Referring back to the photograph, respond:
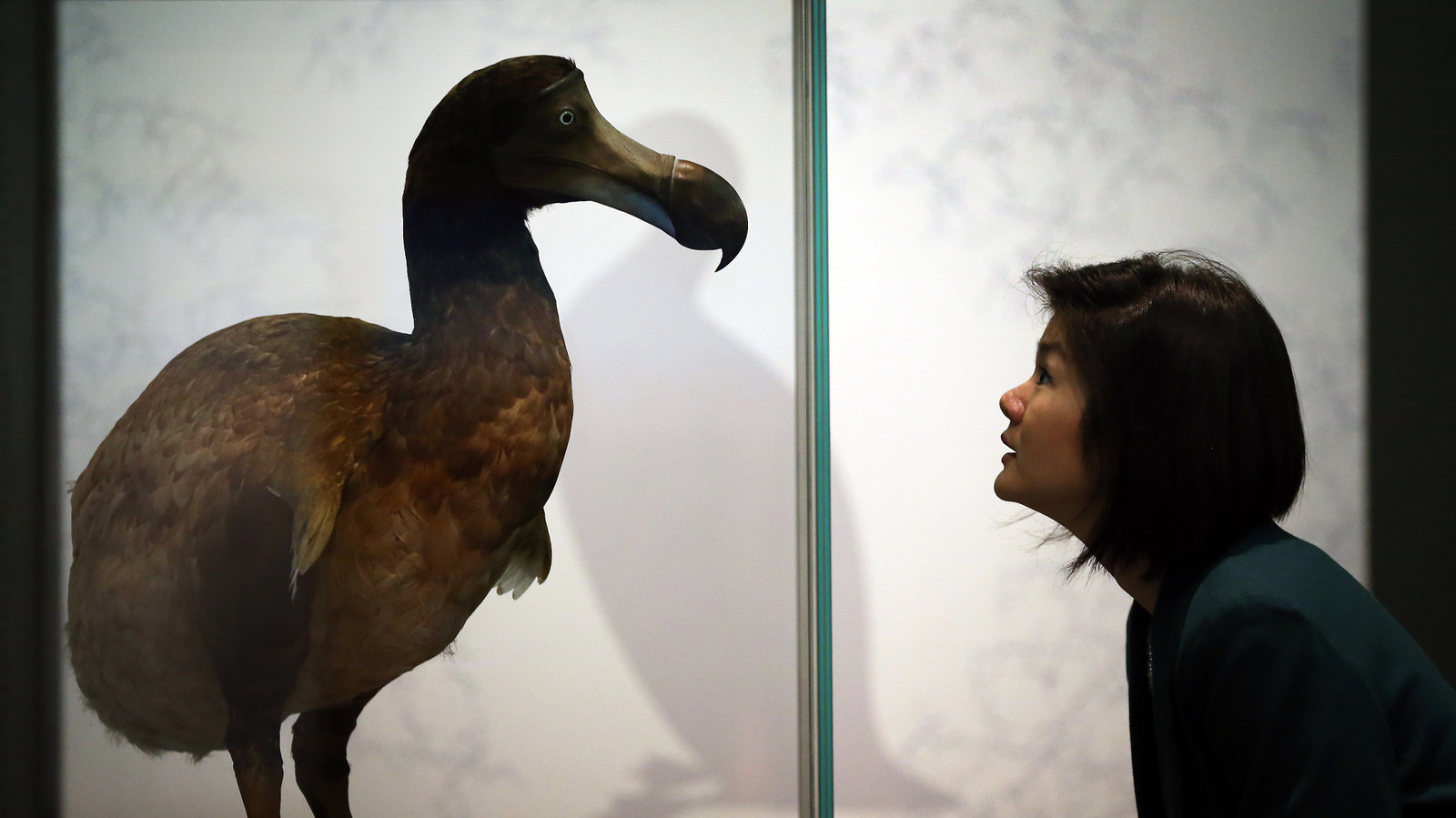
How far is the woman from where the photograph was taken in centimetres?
66

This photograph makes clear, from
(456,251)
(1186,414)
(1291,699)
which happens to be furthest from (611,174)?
(1291,699)

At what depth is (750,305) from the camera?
3.61 feet

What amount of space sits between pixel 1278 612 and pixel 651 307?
27.4 inches

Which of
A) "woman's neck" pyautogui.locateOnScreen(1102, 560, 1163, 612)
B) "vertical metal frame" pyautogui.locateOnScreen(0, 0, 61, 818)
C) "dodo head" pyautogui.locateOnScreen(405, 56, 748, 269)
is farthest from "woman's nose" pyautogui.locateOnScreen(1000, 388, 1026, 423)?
"vertical metal frame" pyautogui.locateOnScreen(0, 0, 61, 818)

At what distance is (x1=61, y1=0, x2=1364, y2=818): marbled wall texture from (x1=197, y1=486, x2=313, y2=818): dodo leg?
101 mm

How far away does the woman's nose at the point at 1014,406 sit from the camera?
3.02ft

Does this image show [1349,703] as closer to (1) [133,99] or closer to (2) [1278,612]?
(2) [1278,612]

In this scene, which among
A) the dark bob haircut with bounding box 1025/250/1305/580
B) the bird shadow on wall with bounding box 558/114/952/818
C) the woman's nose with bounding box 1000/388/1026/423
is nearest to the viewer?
the dark bob haircut with bounding box 1025/250/1305/580

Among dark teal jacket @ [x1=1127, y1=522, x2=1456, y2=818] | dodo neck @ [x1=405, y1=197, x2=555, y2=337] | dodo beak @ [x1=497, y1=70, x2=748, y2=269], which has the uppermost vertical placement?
dodo beak @ [x1=497, y1=70, x2=748, y2=269]

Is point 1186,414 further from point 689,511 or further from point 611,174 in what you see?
point 611,174

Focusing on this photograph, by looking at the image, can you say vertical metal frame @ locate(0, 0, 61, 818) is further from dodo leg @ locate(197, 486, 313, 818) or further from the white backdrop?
the white backdrop

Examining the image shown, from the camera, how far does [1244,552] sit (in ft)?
2.45

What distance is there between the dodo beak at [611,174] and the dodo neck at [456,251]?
0.16ft

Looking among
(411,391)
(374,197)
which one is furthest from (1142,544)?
(374,197)
